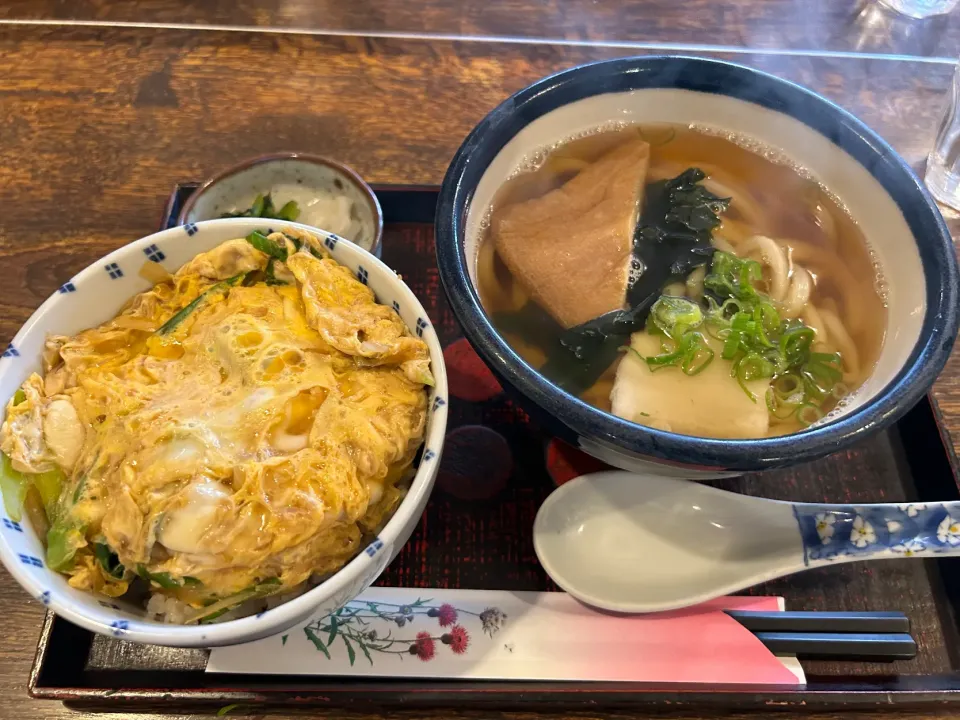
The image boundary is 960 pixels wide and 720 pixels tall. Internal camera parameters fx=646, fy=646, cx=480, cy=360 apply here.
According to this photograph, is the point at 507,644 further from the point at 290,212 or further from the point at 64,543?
the point at 290,212

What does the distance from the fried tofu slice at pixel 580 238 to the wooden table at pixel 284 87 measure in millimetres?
495

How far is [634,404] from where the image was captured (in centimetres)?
121

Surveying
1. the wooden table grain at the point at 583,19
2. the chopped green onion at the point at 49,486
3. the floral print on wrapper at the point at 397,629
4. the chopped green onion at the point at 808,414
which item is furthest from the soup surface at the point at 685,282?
the wooden table grain at the point at 583,19

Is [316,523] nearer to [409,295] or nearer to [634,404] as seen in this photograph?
[409,295]

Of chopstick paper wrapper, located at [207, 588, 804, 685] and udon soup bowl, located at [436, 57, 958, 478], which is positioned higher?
udon soup bowl, located at [436, 57, 958, 478]

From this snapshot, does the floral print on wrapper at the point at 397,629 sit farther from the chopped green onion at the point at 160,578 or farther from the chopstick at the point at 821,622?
the chopstick at the point at 821,622

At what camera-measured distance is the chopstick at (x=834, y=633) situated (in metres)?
1.15

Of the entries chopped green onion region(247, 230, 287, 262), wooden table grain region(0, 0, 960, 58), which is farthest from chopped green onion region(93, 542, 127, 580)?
wooden table grain region(0, 0, 960, 58)

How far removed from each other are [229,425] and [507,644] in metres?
0.60

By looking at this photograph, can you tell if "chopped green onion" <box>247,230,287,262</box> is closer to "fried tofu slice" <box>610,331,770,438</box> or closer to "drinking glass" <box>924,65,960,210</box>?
"fried tofu slice" <box>610,331,770,438</box>

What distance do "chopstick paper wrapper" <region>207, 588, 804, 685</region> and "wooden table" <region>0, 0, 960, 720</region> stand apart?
1.09 metres

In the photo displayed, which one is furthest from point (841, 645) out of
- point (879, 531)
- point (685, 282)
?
point (685, 282)

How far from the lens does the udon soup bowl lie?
3.05 ft

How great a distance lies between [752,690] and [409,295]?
35.1 inches
